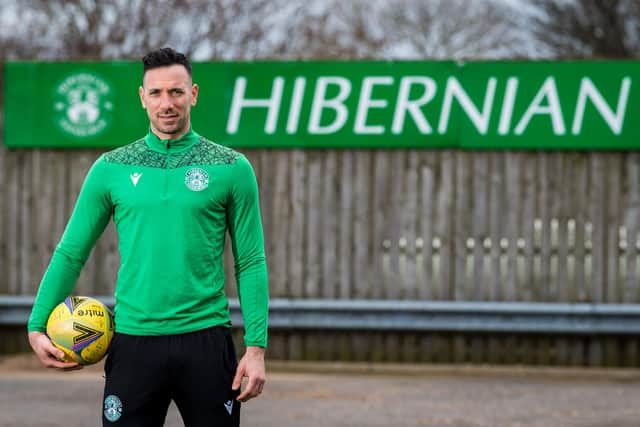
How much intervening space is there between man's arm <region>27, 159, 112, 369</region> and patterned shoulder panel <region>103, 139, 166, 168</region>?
0.06 metres

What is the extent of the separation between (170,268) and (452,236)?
700cm

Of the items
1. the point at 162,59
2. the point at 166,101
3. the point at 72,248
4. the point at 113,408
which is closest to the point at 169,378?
the point at 113,408

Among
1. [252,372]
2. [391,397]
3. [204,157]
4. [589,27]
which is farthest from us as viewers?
[589,27]

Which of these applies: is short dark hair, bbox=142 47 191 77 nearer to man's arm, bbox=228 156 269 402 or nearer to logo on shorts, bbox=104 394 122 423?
man's arm, bbox=228 156 269 402

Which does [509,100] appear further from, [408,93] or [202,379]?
[202,379]

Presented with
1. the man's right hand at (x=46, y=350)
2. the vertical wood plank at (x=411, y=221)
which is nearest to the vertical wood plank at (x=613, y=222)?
the vertical wood plank at (x=411, y=221)

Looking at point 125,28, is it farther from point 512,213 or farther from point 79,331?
point 79,331

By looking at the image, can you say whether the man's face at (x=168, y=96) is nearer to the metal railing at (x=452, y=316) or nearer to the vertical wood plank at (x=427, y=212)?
the metal railing at (x=452, y=316)

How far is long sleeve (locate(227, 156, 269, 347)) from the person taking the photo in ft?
13.3

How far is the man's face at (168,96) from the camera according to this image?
404 centimetres

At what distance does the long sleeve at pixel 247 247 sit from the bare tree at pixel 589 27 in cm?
2612

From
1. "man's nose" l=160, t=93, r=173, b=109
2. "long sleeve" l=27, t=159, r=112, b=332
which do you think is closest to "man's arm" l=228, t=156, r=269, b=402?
"man's nose" l=160, t=93, r=173, b=109

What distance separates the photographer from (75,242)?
4.11 metres

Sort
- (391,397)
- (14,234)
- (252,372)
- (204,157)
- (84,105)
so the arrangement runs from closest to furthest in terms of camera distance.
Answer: (252,372) → (204,157) → (391,397) → (84,105) → (14,234)
